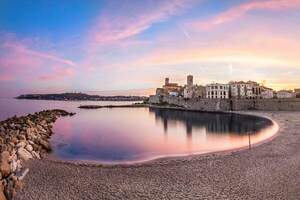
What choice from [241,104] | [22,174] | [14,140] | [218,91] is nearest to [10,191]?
[22,174]

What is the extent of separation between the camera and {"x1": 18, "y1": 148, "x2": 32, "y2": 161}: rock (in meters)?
15.8

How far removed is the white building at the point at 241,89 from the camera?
89.1 metres

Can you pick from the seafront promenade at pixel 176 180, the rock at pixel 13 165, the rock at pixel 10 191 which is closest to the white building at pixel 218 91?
the seafront promenade at pixel 176 180

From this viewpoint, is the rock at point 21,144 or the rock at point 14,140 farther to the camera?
the rock at point 14,140

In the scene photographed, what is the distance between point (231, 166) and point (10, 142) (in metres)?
13.7

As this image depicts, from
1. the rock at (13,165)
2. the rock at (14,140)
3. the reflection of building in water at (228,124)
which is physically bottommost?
the reflection of building in water at (228,124)

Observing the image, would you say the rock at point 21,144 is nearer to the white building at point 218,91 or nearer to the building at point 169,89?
the white building at point 218,91

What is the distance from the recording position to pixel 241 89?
9131 cm

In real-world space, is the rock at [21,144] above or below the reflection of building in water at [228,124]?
above

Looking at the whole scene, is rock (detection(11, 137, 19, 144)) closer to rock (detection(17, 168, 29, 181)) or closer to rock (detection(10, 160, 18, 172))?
rock (detection(10, 160, 18, 172))

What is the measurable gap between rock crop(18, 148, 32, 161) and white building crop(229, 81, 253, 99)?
7805 cm

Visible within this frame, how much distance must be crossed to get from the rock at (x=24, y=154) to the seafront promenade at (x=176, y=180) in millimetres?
534

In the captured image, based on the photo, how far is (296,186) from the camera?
10.8 metres

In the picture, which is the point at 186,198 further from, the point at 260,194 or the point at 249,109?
the point at 249,109
